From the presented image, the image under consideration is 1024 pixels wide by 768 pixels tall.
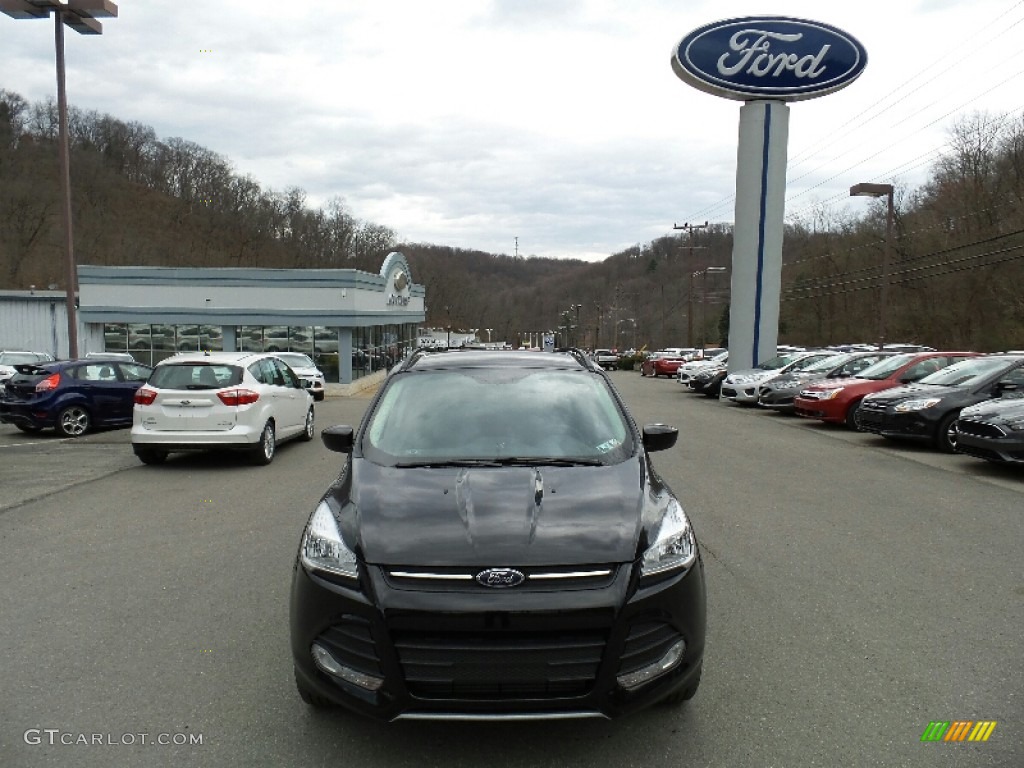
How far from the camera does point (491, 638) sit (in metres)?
2.91

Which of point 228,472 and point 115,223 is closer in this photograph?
point 228,472

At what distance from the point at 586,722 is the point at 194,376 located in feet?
29.4

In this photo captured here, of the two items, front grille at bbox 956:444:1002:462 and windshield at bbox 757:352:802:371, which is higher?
windshield at bbox 757:352:802:371

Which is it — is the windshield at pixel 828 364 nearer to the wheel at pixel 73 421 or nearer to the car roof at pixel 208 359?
the car roof at pixel 208 359

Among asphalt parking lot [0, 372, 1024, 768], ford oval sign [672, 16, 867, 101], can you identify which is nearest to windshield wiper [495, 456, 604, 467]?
asphalt parking lot [0, 372, 1024, 768]

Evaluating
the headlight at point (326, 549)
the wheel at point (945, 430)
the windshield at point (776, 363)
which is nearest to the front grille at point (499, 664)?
the headlight at point (326, 549)

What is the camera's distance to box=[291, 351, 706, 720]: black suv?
2.92 m

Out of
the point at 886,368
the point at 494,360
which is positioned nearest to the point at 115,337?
the point at 886,368

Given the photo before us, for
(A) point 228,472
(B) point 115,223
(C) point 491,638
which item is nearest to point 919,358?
(A) point 228,472

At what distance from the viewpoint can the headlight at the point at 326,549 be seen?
3170 mm

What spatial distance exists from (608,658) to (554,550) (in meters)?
0.46

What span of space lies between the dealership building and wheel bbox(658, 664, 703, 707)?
3115 centimetres

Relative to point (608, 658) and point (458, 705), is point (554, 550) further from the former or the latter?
point (458, 705)

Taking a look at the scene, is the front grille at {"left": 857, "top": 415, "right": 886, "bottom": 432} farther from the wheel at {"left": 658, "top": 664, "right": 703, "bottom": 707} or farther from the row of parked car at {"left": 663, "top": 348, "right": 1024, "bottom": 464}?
the wheel at {"left": 658, "top": 664, "right": 703, "bottom": 707}
